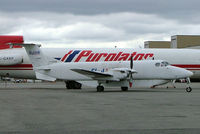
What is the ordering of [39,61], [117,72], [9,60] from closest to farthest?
[117,72], [39,61], [9,60]

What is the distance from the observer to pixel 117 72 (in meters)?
33.7

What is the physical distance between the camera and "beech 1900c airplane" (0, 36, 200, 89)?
134 feet

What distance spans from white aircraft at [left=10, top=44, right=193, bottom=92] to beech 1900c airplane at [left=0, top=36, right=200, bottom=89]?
4.62 meters

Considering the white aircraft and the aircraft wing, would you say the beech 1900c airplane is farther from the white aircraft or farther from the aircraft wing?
the aircraft wing

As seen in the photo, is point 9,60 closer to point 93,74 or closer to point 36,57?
point 36,57

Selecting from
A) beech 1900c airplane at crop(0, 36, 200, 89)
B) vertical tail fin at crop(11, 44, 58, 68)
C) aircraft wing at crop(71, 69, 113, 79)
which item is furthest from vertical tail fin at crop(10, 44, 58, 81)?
aircraft wing at crop(71, 69, 113, 79)

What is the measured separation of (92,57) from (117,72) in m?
8.33

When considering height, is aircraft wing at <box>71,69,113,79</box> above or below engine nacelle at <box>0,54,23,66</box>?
below

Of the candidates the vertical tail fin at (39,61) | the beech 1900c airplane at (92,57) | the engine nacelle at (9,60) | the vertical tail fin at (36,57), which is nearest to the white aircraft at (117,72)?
the vertical tail fin at (39,61)

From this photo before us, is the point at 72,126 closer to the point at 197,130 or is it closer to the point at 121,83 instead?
the point at 197,130

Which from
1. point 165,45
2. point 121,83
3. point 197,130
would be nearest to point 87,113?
point 197,130

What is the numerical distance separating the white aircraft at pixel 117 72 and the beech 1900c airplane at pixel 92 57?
182 inches

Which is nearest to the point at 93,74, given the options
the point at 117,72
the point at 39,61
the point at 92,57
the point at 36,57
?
the point at 117,72

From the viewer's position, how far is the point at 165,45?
11662 cm
